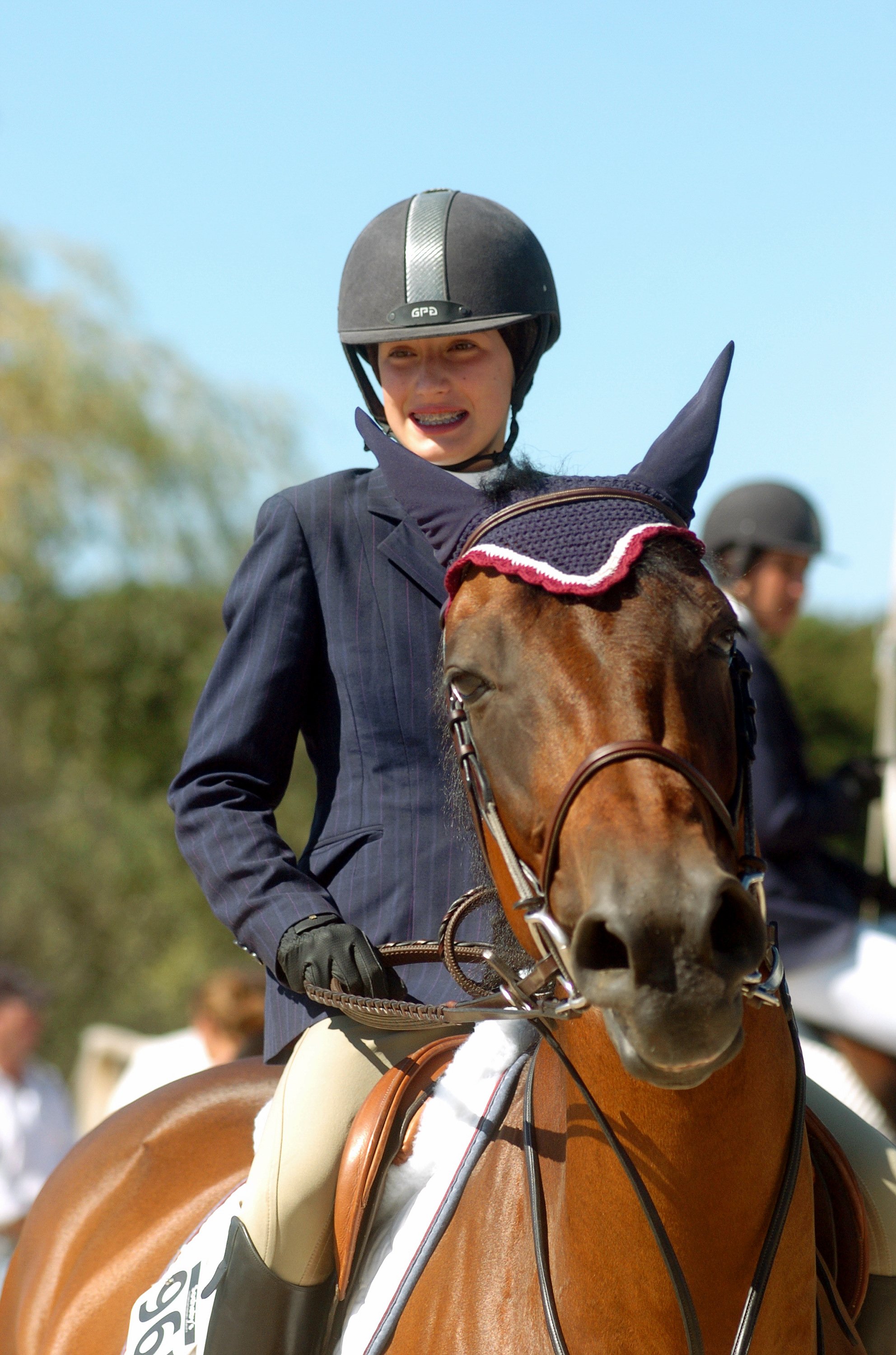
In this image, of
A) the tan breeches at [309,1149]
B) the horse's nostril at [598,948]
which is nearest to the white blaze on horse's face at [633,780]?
the horse's nostril at [598,948]

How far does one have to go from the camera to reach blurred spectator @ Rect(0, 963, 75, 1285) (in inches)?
278

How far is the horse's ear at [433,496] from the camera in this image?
2201 mm

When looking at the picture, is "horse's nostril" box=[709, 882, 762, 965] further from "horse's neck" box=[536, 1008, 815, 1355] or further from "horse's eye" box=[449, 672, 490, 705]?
"horse's eye" box=[449, 672, 490, 705]

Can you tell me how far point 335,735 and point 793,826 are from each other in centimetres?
308

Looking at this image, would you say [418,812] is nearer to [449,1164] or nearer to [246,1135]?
[449,1164]

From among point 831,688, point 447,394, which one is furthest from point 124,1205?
point 831,688

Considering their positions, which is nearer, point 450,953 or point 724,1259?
point 724,1259

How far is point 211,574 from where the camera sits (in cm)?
1566

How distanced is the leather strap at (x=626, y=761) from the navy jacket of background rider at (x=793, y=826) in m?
3.45

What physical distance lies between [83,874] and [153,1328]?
476 inches

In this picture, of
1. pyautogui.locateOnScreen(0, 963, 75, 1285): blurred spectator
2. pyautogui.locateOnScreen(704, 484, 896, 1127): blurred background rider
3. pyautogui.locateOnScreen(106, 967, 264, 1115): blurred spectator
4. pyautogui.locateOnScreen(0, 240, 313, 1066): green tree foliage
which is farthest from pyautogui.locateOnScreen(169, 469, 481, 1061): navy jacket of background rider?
pyautogui.locateOnScreen(0, 240, 313, 1066): green tree foliage

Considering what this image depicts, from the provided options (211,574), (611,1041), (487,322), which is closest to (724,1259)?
Answer: (611,1041)

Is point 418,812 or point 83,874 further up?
point 418,812

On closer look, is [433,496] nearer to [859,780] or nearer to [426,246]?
[426,246]
